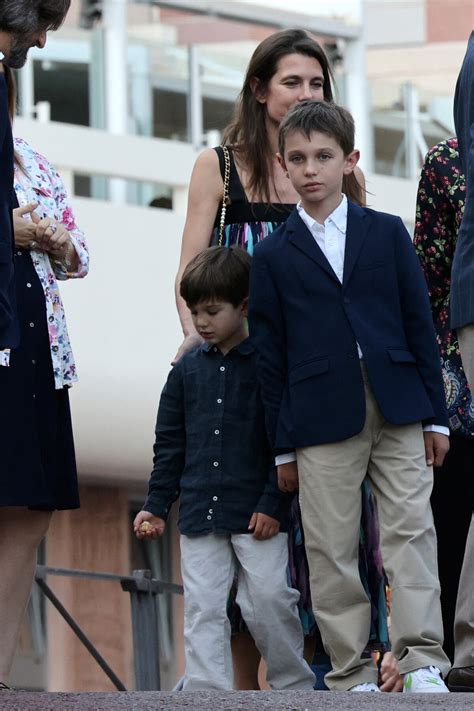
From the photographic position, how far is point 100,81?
581 inches

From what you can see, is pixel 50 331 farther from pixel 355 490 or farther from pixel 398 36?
pixel 398 36

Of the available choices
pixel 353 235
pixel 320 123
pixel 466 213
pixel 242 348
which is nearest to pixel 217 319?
pixel 242 348

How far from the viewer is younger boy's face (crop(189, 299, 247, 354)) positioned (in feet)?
18.6

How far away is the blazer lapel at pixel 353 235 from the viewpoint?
5.27 metres

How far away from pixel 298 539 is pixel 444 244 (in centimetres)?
100

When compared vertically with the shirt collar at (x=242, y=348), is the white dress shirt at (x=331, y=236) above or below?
above

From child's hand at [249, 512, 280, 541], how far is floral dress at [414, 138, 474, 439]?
0.68 metres

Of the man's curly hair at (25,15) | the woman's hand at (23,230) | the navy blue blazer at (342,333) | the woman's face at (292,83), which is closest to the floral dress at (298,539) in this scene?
the woman's face at (292,83)

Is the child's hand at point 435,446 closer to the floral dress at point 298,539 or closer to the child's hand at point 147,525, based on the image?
the floral dress at point 298,539

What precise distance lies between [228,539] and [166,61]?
969cm

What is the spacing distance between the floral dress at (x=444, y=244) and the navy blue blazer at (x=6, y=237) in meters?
1.80

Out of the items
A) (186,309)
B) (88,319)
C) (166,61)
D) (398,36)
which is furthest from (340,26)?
(186,309)

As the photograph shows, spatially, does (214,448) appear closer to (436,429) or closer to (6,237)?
(436,429)

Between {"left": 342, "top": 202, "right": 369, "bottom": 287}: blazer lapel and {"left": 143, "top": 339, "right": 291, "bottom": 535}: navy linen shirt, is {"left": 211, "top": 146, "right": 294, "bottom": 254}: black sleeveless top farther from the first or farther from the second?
{"left": 342, "top": 202, "right": 369, "bottom": 287}: blazer lapel
